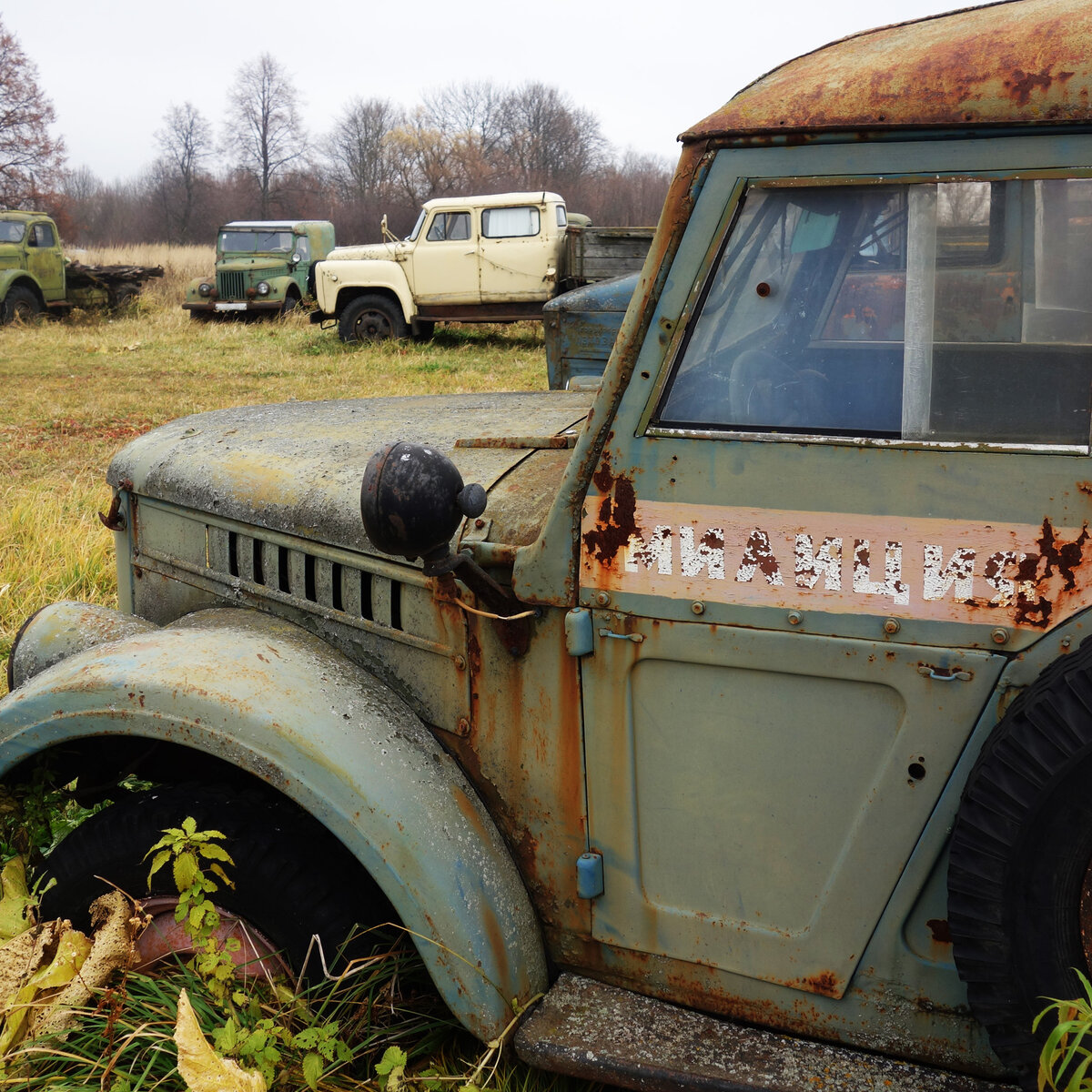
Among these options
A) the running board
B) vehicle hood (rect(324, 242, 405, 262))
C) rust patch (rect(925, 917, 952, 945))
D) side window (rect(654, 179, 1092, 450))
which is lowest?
the running board

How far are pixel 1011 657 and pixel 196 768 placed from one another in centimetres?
170

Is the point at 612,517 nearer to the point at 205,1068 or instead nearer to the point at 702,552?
the point at 702,552

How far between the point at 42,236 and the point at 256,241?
3.79 m

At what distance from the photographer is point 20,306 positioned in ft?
63.6

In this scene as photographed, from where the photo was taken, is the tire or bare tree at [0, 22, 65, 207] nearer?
the tire

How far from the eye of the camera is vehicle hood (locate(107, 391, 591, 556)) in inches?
85.3

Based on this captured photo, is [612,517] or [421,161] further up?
[421,161]

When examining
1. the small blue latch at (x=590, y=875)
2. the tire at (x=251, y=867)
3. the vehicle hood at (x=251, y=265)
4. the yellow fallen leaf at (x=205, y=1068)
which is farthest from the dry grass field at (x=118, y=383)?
the small blue latch at (x=590, y=875)

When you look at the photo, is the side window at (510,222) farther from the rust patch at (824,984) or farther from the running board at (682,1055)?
the rust patch at (824,984)

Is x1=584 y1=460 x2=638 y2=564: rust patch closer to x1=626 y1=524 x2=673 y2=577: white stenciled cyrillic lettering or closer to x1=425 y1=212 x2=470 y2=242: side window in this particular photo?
x1=626 y1=524 x2=673 y2=577: white stenciled cyrillic lettering

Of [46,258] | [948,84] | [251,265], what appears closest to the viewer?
[948,84]

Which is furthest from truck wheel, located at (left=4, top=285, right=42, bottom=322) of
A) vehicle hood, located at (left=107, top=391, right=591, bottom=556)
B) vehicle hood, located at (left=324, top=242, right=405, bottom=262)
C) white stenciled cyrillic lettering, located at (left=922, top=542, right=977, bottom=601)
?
white stenciled cyrillic lettering, located at (left=922, top=542, right=977, bottom=601)

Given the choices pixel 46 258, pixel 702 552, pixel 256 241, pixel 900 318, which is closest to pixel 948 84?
pixel 900 318

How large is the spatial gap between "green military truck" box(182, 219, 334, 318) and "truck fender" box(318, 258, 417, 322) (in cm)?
425
